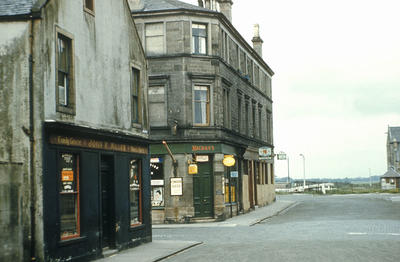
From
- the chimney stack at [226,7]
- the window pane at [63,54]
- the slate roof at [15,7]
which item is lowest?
the window pane at [63,54]

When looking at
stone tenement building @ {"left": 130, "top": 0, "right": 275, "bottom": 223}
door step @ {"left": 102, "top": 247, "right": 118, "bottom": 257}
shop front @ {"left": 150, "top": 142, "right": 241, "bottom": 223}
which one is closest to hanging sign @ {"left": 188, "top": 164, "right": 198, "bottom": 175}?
stone tenement building @ {"left": 130, "top": 0, "right": 275, "bottom": 223}

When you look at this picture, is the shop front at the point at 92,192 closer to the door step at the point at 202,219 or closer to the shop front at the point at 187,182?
the shop front at the point at 187,182

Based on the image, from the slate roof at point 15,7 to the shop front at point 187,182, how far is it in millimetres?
18459

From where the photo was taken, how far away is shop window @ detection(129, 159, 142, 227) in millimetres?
21047

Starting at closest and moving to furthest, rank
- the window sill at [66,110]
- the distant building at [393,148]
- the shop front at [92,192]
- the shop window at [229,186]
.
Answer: the shop front at [92,192]
the window sill at [66,110]
the shop window at [229,186]
the distant building at [393,148]

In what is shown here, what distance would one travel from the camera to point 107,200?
765 inches

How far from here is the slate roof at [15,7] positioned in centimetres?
1483

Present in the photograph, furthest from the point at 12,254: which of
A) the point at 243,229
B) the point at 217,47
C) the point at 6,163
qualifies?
the point at 217,47

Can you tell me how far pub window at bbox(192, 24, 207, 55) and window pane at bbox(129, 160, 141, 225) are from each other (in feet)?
46.5

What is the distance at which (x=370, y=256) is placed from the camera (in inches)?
653

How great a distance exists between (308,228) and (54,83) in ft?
51.4

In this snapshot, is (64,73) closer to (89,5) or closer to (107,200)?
(89,5)

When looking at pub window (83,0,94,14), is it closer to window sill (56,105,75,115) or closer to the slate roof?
the slate roof

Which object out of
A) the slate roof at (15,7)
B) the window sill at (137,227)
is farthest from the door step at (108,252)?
the slate roof at (15,7)
